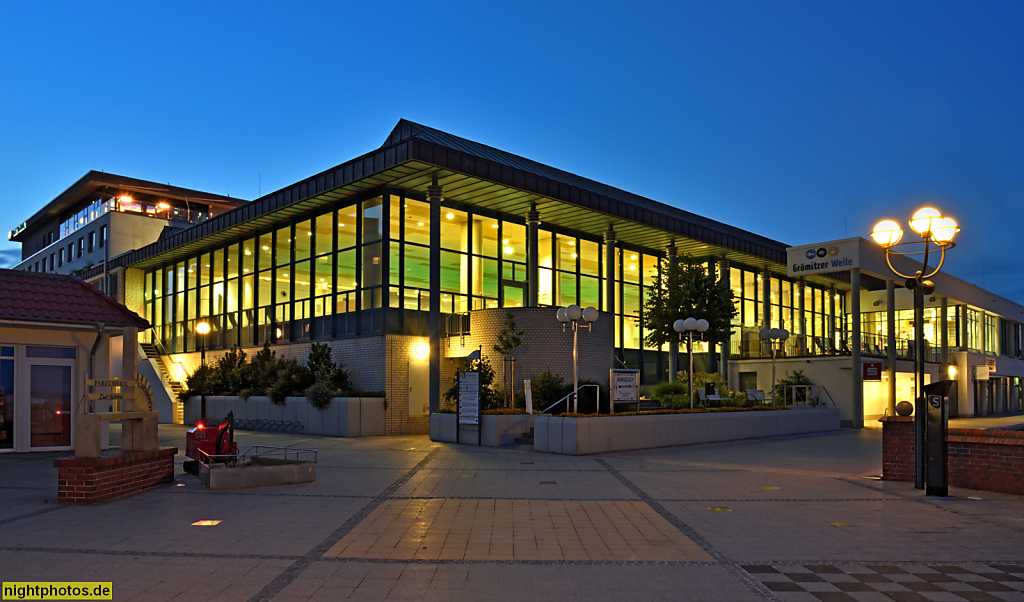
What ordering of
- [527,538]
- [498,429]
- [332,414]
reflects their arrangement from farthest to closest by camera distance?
1. [332,414]
2. [498,429]
3. [527,538]

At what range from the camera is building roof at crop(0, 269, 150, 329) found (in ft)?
53.5

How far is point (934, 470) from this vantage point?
38.8 ft

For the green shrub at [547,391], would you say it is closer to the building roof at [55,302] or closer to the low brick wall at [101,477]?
the building roof at [55,302]

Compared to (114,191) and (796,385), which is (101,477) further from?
(114,191)

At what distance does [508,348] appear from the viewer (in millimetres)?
24062

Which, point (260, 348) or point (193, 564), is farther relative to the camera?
point (260, 348)

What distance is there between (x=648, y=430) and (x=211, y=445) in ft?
36.6

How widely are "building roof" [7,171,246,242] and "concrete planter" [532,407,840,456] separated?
43.4 meters

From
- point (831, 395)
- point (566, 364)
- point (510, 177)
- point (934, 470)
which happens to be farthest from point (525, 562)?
point (831, 395)

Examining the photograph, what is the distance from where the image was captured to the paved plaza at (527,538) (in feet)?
21.6

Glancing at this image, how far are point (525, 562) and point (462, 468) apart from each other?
26.7ft

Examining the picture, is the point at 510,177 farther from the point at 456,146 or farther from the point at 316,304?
the point at 316,304

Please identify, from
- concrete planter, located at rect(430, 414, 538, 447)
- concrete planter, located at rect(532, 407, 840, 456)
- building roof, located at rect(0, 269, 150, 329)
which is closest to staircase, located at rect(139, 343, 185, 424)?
building roof, located at rect(0, 269, 150, 329)

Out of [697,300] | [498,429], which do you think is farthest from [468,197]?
[498,429]
